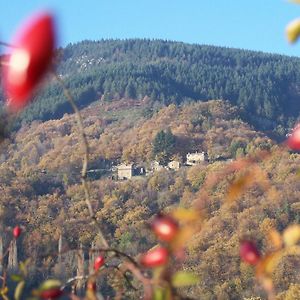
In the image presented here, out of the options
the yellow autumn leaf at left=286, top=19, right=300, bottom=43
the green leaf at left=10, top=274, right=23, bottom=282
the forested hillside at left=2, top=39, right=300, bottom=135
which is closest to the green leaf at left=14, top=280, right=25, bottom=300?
the green leaf at left=10, top=274, right=23, bottom=282

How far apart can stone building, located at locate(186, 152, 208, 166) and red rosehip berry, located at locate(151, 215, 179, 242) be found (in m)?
45.9

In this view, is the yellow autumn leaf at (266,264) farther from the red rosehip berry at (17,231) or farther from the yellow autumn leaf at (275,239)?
the red rosehip berry at (17,231)

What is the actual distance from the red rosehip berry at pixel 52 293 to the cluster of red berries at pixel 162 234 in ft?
0.27

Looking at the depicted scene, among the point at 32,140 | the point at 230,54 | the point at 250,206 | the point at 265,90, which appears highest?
the point at 230,54

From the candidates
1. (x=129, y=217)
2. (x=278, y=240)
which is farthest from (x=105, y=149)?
(x=278, y=240)

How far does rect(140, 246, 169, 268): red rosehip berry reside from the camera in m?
0.40

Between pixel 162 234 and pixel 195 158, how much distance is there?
153 ft

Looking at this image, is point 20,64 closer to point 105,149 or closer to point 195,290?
point 195,290

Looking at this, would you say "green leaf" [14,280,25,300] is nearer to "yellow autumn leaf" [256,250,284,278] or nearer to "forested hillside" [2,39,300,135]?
"yellow autumn leaf" [256,250,284,278]

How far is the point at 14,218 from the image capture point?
1453 inches

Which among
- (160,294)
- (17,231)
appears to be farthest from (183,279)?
(17,231)

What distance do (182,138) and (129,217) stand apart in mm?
12719

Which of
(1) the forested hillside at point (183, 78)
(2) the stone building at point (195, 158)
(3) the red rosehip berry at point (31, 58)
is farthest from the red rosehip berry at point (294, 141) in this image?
(1) the forested hillside at point (183, 78)

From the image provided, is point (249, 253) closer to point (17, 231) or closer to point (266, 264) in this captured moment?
point (266, 264)
